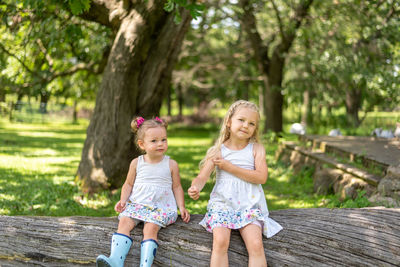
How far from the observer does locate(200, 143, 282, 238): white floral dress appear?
318 centimetres

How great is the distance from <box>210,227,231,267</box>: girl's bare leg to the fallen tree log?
152mm

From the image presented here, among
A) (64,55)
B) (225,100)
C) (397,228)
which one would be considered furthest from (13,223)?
(225,100)

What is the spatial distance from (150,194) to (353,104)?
11.7m

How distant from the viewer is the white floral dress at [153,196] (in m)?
3.31

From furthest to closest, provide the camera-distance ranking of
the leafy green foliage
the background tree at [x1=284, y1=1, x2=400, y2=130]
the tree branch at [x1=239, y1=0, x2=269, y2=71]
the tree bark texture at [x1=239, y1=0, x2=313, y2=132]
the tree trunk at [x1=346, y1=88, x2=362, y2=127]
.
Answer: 1. the tree trunk at [x1=346, y1=88, x2=362, y2=127]
2. the tree bark texture at [x1=239, y1=0, x2=313, y2=132]
3. the tree branch at [x1=239, y1=0, x2=269, y2=71]
4. the background tree at [x1=284, y1=1, x2=400, y2=130]
5. the leafy green foliage

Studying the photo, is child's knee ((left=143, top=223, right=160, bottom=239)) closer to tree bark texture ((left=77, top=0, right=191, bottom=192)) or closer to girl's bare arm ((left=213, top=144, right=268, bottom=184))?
girl's bare arm ((left=213, top=144, right=268, bottom=184))

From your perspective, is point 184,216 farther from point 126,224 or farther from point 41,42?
point 41,42

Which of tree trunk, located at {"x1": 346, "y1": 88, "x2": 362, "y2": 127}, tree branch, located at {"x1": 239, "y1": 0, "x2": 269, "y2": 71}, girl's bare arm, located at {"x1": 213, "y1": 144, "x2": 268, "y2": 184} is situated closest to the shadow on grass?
girl's bare arm, located at {"x1": 213, "y1": 144, "x2": 268, "y2": 184}

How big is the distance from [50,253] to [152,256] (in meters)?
0.86

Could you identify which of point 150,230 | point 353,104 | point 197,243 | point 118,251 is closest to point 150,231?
point 150,230

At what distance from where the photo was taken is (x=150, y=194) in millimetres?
3410

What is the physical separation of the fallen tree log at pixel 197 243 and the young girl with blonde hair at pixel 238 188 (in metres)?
0.15

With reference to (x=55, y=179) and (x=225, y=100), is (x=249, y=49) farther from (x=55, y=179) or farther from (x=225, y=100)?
(x=55, y=179)

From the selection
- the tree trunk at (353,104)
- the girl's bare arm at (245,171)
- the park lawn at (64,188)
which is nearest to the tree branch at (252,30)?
the tree trunk at (353,104)
